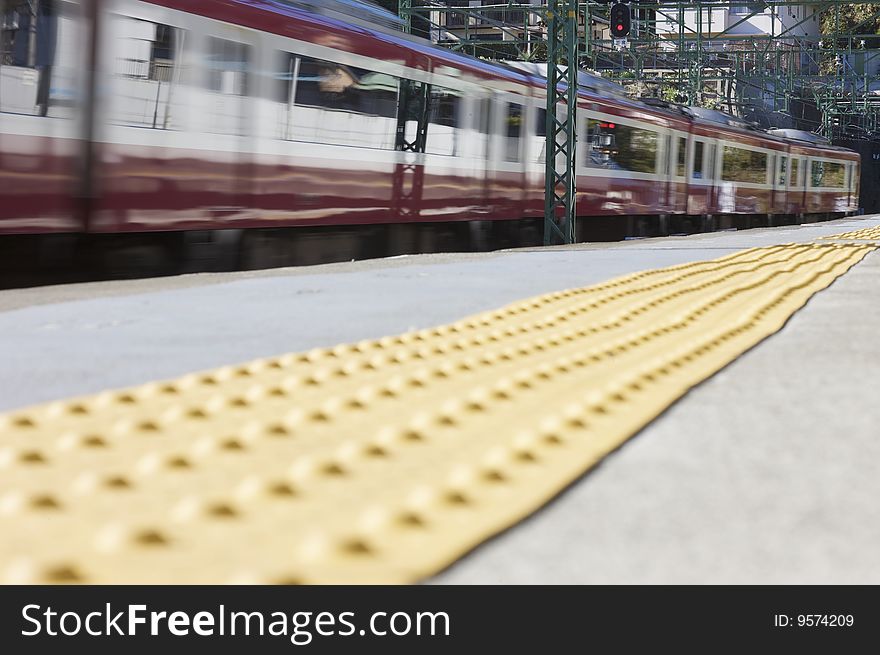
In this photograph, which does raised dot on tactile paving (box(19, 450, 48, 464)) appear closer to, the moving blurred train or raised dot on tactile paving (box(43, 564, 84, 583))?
raised dot on tactile paving (box(43, 564, 84, 583))

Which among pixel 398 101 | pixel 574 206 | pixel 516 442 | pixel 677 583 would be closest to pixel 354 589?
pixel 677 583

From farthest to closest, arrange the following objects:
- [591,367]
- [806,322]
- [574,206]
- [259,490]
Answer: [574,206] < [806,322] < [591,367] < [259,490]

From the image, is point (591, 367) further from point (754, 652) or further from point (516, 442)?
point (754, 652)

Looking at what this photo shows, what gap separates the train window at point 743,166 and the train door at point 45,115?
19442mm

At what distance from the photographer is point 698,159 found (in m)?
24.5

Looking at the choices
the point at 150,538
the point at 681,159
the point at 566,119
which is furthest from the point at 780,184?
the point at 150,538

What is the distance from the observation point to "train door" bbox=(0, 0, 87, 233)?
331 inches

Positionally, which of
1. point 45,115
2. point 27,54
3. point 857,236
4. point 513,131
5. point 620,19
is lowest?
point 857,236

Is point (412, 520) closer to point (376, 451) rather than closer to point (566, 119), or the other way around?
point (376, 451)

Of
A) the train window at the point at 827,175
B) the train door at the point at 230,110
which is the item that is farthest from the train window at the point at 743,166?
the train door at the point at 230,110

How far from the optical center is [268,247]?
1175 cm

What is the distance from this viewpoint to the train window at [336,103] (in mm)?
11312

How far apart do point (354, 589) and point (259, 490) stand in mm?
687

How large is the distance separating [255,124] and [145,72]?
144cm
